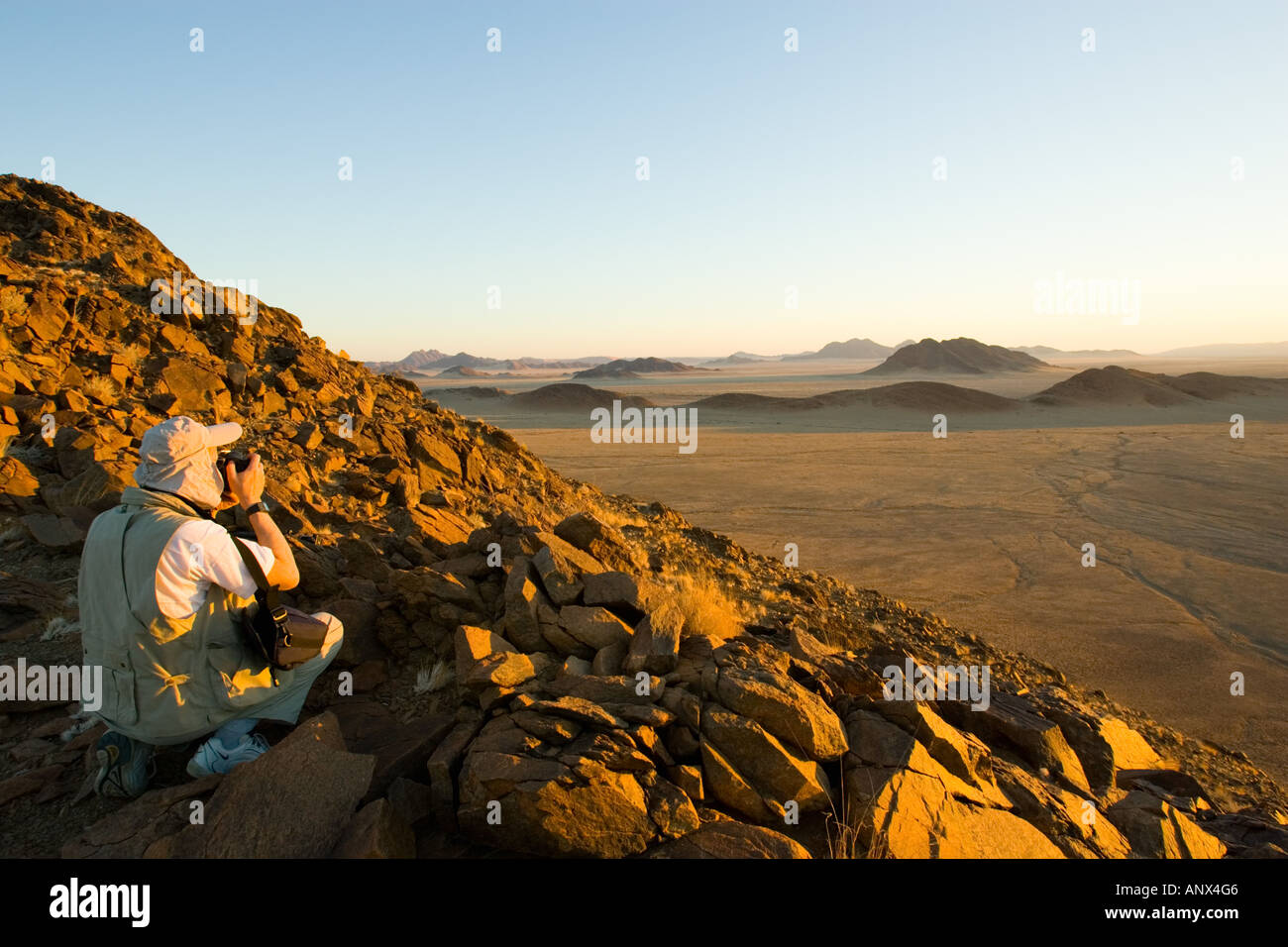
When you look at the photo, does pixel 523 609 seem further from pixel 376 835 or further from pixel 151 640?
pixel 151 640

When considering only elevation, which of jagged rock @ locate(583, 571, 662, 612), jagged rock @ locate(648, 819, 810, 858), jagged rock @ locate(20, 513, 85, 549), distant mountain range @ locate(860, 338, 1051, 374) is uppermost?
distant mountain range @ locate(860, 338, 1051, 374)

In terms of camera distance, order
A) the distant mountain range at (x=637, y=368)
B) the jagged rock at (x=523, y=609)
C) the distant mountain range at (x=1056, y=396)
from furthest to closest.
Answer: the distant mountain range at (x=637, y=368)
the distant mountain range at (x=1056, y=396)
the jagged rock at (x=523, y=609)

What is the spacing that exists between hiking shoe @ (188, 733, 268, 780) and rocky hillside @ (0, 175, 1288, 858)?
0.09 m

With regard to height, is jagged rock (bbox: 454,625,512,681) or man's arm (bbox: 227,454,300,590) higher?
man's arm (bbox: 227,454,300,590)

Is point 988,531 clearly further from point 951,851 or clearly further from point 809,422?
point 809,422

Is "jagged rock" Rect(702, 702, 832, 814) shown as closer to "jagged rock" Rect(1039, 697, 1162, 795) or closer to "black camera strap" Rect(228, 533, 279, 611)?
"black camera strap" Rect(228, 533, 279, 611)

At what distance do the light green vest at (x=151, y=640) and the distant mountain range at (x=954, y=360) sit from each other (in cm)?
12525

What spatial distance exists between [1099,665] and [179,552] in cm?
969

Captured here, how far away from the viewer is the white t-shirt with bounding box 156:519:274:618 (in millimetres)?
2857

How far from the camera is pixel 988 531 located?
612 inches

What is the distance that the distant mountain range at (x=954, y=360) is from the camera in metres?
121

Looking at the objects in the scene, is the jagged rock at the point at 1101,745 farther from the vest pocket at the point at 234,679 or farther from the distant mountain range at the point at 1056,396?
the distant mountain range at the point at 1056,396

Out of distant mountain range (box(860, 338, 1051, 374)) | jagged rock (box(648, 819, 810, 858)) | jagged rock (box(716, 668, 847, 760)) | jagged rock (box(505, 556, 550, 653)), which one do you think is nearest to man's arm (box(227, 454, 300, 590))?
jagged rock (box(505, 556, 550, 653))

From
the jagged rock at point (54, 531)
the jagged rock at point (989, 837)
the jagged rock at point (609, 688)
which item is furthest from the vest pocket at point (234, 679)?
the jagged rock at point (54, 531)
